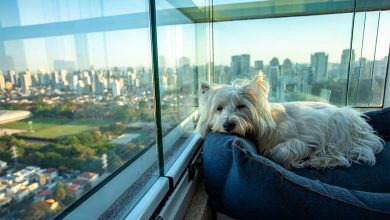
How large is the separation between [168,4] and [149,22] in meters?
0.40

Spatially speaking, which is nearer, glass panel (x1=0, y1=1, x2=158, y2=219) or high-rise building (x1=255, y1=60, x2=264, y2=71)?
glass panel (x1=0, y1=1, x2=158, y2=219)

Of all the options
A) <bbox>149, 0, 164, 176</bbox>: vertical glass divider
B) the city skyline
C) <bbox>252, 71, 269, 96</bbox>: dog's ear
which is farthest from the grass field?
<bbox>252, 71, 269, 96</bbox>: dog's ear

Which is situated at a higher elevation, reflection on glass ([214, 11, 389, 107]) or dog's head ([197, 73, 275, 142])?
reflection on glass ([214, 11, 389, 107])

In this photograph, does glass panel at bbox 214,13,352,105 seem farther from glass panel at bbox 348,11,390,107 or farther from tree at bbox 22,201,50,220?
tree at bbox 22,201,50,220

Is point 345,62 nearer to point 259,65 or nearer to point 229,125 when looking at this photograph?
Answer: point 259,65

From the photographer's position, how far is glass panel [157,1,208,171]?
127 centimetres

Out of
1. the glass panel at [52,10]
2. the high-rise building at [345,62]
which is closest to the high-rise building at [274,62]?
the high-rise building at [345,62]

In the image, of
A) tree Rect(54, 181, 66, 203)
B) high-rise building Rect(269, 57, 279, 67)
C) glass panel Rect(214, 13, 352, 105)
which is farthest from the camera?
high-rise building Rect(269, 57, 279, 67)

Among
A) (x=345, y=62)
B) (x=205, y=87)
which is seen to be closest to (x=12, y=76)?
(x=205, y=87)

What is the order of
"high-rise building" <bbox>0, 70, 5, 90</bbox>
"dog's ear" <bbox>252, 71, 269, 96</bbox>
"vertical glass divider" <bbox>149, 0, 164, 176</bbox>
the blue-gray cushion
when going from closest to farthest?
"high-rise building" <bbox>0, 70, 5, 90</bbox> < the blue-gray cushion < "vertical glass divider" <bbox>149, 0, 164, 176</bbox> < "dog's ear" <bbox>252, 71, 269, 96</bbox>

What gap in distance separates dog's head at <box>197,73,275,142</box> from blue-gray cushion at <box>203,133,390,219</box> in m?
0.18

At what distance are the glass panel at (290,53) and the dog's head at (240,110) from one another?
102 centimetres

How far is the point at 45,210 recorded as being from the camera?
1.90ft

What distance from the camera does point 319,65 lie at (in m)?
2.43
